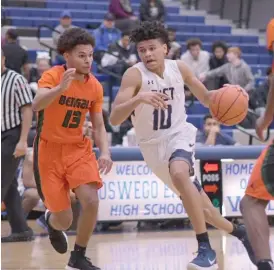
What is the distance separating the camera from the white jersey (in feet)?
24.5

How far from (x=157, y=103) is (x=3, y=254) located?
9.68 ft

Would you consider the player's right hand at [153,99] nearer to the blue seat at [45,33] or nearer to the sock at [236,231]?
the sock at [236,231]

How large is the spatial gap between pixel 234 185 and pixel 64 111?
14.2 ft

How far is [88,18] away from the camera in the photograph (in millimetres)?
19938

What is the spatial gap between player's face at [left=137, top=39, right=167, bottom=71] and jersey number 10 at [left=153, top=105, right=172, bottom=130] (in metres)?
0.37

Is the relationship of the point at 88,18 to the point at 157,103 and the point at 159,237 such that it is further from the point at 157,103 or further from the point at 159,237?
→ the point at 157,103

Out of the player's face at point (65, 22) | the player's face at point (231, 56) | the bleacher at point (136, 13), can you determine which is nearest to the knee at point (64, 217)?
the player's face at point (231, 56)

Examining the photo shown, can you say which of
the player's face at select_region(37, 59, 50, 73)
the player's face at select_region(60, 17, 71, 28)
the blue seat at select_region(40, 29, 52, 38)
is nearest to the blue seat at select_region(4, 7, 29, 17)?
the blue seat at select_region(40, 29, 52, 38)

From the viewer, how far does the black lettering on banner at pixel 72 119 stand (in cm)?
739

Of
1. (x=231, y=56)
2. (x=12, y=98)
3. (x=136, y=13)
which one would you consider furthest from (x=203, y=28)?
(x=12, y=98)

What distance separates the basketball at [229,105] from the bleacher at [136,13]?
1062 cm

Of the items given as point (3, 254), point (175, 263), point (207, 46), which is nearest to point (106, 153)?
point (175, 263)

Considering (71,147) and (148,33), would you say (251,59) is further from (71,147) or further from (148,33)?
(71,147)

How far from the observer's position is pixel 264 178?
574 cm
